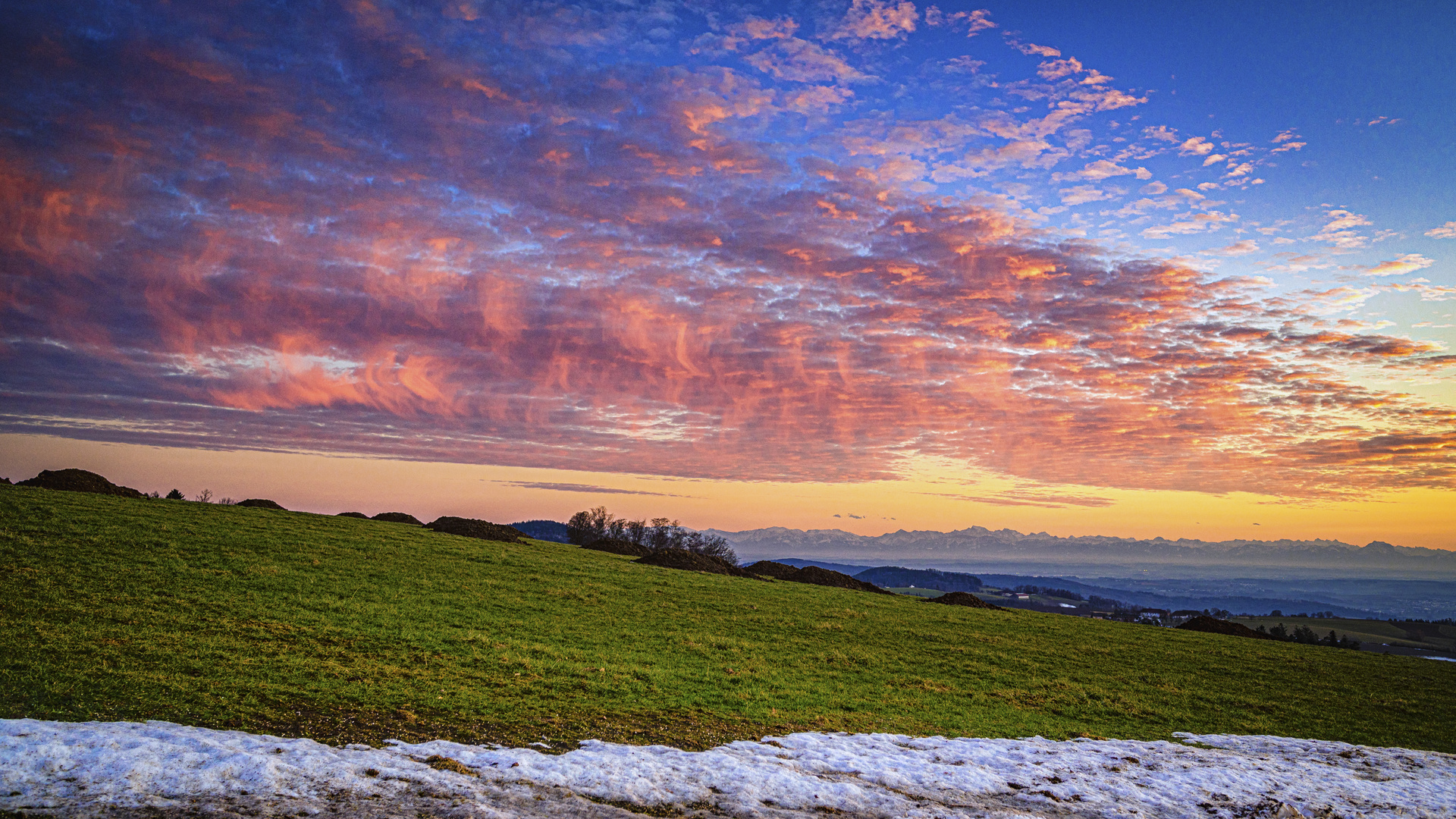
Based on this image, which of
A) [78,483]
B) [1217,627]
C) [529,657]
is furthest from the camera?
[1217,627]

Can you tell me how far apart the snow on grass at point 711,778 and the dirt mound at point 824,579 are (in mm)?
50400

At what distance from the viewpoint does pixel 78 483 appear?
163ft

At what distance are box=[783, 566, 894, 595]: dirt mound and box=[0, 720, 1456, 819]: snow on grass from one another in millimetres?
50400

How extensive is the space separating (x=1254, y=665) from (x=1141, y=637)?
8.26m

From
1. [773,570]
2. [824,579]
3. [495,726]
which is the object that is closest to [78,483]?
[495,726]

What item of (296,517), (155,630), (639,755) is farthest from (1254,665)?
(296,517)

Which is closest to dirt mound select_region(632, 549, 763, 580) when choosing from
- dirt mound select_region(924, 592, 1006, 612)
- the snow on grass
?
dirt mound select_region(924, 592, 1006, 612)

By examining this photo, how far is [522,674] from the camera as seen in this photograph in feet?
65.4

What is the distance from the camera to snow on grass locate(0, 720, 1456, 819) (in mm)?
8891

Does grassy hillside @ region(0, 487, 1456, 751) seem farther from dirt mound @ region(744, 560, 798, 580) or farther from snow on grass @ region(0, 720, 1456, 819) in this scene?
dirt mound @ region(744, 560, 798, 580)

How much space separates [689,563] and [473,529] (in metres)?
20.8

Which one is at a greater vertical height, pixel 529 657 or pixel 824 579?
pixel 529 657

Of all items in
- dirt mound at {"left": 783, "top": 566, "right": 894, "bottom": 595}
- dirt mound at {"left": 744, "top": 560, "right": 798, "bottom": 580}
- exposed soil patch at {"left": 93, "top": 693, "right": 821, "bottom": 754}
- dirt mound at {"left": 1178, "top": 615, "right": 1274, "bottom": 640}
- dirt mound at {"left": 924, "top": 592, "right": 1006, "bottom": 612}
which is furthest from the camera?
dirt mound at {"left": 744, "top": 560, "right": 798, "bottom": 580}

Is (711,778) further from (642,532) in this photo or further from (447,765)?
(642,532)
